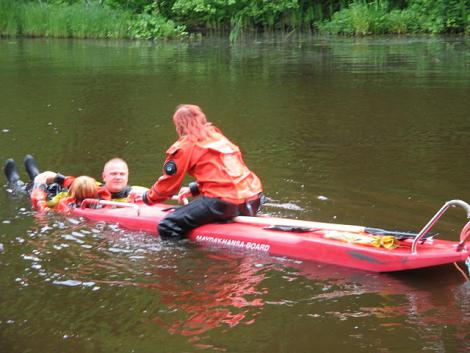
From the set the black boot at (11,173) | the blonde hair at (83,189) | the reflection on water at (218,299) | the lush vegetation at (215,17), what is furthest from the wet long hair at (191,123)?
the lush vegetation at (215,17)

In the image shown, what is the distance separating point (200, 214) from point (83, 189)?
1.77m

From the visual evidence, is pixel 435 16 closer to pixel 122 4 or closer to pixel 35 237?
pixel 122 4

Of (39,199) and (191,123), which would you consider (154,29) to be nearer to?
(39,199)

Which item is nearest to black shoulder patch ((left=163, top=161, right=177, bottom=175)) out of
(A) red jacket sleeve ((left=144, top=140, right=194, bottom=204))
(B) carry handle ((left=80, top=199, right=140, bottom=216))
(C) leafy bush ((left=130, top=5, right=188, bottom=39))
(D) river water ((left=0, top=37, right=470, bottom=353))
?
(A) red jacket sleeve ((left=144, top=140, right=194, bottom=204))

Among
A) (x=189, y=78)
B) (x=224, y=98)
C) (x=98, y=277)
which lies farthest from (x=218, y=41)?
(x=98, y=277)

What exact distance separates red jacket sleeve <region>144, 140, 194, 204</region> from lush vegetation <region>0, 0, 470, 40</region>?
19.8 metres

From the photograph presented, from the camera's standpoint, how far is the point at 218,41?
2703cm

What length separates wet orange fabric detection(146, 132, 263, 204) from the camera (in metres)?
6.93

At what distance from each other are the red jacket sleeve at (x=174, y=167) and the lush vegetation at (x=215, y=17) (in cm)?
1983

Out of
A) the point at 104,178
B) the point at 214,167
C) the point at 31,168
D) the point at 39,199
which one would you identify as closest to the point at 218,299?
the point at 214,167

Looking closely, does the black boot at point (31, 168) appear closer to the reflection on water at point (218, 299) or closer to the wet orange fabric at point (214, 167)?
the reflection on water at point (218, 299)

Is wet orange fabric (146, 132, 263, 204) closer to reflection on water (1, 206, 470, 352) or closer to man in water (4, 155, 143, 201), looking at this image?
reflection on water (1, 206, 470, 352)

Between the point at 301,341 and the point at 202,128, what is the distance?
260 cm

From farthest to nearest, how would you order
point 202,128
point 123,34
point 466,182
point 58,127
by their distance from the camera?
point 123,34
point 58,127
point 466,182
point 202,128
